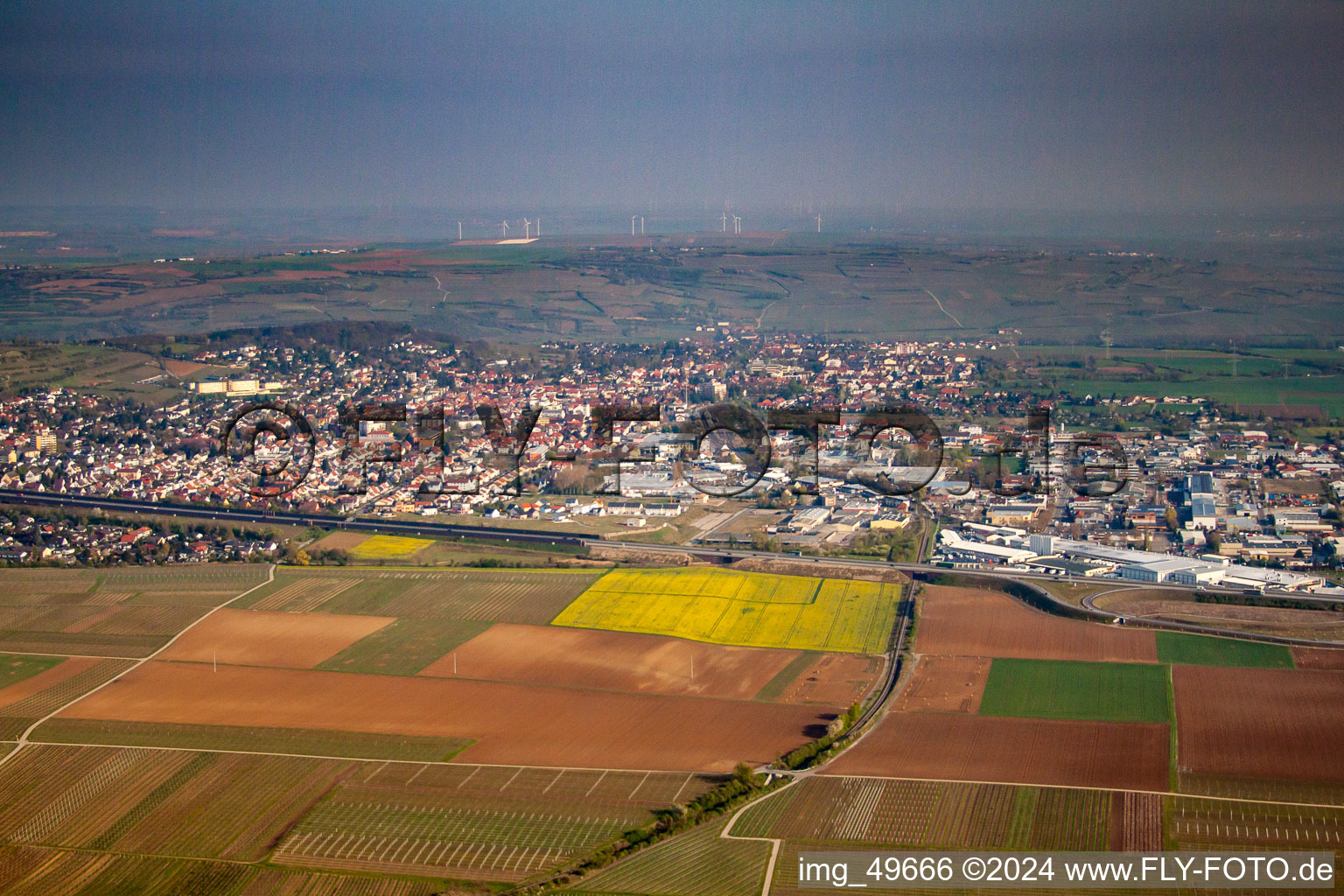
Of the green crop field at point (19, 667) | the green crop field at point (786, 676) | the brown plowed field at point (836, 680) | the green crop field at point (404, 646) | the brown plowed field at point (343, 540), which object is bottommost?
the green crop field at point (404, 646)

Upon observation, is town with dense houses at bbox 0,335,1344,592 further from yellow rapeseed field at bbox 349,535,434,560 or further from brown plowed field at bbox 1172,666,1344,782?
brown plowed field at bbox 1172,666,1344,782

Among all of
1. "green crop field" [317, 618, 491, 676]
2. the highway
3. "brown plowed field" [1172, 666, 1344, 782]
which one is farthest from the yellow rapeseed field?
"brown plowed field" [1172, 666, 1344, 782]

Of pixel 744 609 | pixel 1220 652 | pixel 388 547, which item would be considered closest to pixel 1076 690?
pixel 1220 652

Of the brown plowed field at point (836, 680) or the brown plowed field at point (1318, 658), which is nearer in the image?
the brown plowed field at point (836, 680)

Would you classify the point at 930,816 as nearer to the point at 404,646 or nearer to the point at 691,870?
the point at 691,870

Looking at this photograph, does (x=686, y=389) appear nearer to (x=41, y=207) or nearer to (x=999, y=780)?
(x=999, y=780)

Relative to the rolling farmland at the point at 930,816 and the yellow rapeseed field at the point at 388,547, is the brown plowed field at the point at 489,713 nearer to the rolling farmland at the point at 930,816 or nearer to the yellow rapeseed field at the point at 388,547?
the rolling farmland at the point at 930,816

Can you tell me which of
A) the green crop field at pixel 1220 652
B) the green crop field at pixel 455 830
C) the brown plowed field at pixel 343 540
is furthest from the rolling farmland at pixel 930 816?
the brown plowed field at pixel 343 540
